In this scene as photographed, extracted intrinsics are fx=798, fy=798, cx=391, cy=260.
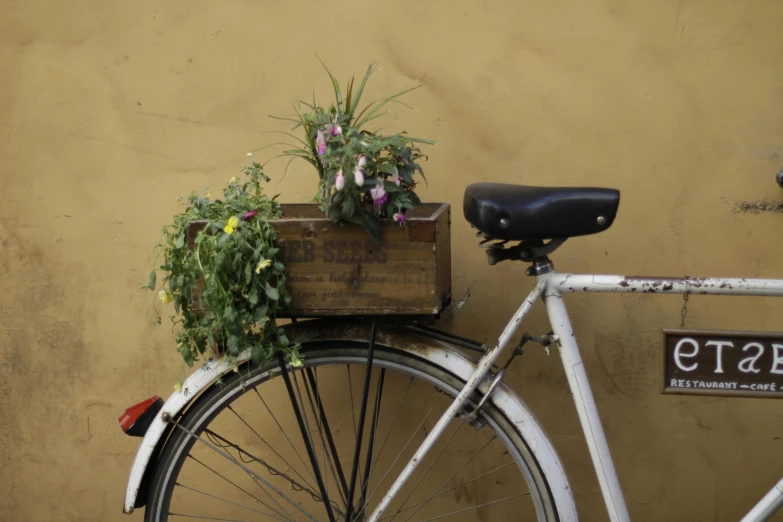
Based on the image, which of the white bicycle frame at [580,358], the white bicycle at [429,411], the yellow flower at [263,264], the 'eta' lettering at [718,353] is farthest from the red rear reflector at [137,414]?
the 'eta' lettering at [718,353]

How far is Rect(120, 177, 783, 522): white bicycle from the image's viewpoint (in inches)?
74.7

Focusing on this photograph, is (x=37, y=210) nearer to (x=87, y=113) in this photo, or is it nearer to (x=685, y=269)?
(x=87, y=113)

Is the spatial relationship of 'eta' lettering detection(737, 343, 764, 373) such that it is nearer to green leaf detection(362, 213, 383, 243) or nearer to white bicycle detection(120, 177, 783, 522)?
white bicycle detection(120, 177, 783, 522)

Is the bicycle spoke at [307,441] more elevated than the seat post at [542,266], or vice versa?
the seat post at [542,266]

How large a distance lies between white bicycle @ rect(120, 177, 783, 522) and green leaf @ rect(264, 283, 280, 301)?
264 mm

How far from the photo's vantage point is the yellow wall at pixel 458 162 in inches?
92.7

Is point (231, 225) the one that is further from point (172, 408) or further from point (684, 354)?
point (684, 354)

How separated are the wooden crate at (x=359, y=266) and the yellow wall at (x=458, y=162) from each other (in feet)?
1.86

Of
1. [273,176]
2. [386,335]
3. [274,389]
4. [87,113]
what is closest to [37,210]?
[87,113]

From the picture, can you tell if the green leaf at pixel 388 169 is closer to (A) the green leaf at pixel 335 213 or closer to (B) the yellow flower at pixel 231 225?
(A) the green leaf at pixel 335 213

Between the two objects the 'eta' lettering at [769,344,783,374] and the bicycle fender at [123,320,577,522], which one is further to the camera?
Answer: the bicycle fender at [123,320,577,522]

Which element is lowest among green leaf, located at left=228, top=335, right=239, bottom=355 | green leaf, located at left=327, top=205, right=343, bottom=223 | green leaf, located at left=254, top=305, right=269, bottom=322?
green leaf, located at left=228, top=335, right=239, bottom=355

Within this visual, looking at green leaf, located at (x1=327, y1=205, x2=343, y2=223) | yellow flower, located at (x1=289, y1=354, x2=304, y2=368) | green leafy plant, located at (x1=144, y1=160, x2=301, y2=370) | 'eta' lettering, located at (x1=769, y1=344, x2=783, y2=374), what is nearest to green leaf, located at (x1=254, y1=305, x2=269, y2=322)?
green leafy plant, located at (x1=144, y1=160, x2=301, y2=370)

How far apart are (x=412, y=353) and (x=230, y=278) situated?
0.52 metres
